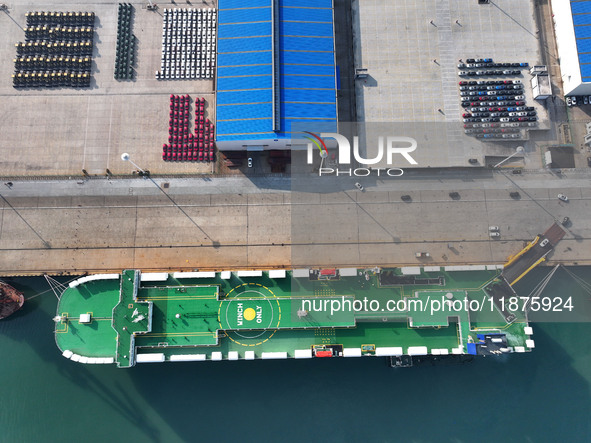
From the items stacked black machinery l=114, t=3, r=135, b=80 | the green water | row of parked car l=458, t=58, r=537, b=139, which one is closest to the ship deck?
the green water

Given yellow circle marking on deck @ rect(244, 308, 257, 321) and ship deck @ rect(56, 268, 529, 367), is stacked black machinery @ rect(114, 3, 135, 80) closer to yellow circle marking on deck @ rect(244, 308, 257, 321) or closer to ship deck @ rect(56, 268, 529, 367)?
ship deck @ rect(56, 268, 529, 367)

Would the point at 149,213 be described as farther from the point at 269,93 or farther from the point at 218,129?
the point at 269,93

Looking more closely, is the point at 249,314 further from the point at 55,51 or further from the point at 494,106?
the point at 55,51

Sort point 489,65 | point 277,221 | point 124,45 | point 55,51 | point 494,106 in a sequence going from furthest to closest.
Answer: point 124,45 → point 55,51 → point 489,65 → point 494,106 → point 277,221

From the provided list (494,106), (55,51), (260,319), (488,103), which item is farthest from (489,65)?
(55,51)

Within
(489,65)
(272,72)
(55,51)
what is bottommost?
(272,72)

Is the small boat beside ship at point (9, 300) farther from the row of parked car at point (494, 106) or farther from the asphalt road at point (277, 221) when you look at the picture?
the row of parked car at point (494, 106)

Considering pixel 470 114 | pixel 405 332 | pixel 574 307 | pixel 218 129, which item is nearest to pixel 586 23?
pixel 470 114
